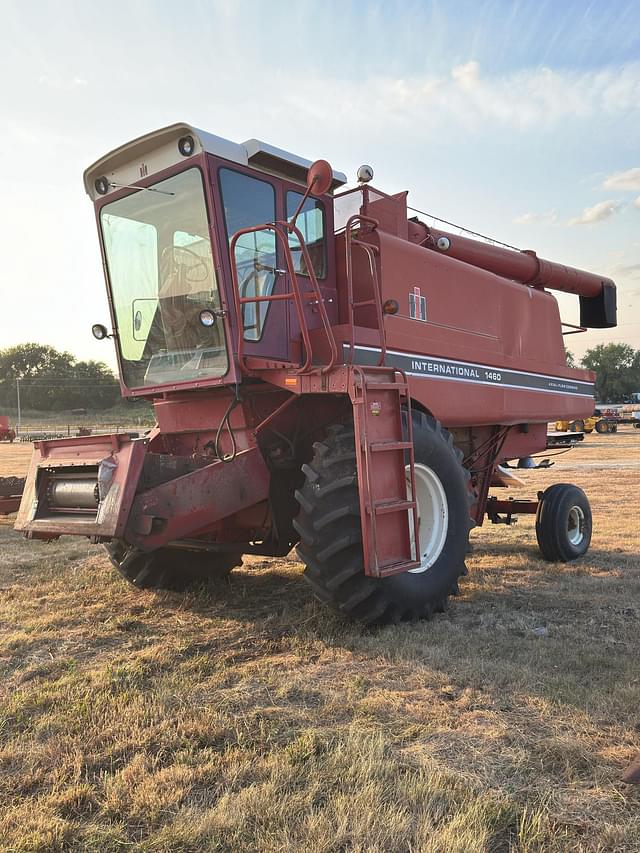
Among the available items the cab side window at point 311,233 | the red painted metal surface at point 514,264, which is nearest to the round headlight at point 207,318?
the cab side window at point 311,233

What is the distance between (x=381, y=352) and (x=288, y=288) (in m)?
0.82

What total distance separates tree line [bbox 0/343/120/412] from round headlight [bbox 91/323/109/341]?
5800 centimetres

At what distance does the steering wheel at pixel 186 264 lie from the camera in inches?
190

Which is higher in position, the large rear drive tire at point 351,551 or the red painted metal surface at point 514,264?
the red painted metal surface at point 514,264

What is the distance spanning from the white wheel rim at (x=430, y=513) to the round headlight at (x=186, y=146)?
2.59 meters

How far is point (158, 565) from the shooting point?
5.52 metres

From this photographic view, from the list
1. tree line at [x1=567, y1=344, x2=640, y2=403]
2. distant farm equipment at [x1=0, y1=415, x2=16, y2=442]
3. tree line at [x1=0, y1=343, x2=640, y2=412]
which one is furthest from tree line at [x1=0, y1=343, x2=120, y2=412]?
tree line at [x1=567, y1=344, x2=640, y2=403]

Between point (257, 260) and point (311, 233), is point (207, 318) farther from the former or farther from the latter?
point (311, 233)

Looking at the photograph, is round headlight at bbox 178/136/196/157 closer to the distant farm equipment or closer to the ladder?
the ladder

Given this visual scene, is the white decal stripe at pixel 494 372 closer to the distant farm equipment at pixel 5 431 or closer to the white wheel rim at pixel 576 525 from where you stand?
the white wheel rim at pixel 576 525

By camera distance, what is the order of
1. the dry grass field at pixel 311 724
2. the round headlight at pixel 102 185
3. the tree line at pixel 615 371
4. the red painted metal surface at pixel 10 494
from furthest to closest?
the tree line at pixel 615 371 < the red painted metal surface at pixel 10 494 < the round headlight at pixel 102 185 < the dry grass field at pixel 311 724

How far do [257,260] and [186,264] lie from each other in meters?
0.53

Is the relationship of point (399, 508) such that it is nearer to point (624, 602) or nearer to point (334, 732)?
point (334, 732)

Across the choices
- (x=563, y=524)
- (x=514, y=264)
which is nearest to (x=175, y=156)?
(x=514, y=264)
